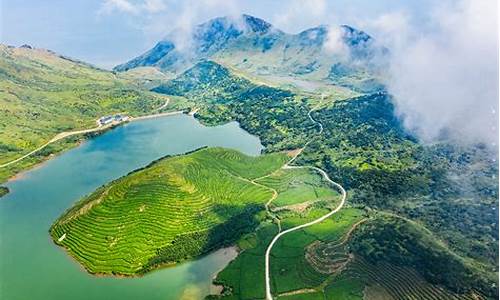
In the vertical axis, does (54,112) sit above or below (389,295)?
above

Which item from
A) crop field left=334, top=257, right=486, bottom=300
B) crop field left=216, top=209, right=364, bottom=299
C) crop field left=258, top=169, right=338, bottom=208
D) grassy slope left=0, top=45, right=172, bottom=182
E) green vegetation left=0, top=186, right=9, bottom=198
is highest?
grassy slope left=0, top=45, right=172, bottom=182

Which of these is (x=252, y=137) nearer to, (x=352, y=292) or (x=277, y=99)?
(x=277, y=99)

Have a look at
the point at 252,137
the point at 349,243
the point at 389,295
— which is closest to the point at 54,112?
the point at 252,137

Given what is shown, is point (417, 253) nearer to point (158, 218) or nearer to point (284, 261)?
point (284, 261)

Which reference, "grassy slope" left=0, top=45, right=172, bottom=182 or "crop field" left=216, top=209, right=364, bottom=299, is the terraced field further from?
"grassy slope" left=0, top=45, right=172, bottom=182

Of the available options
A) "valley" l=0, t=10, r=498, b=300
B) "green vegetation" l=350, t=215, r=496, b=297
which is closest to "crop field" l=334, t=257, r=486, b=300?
"valley" l=0, t=10, r=498, b=300

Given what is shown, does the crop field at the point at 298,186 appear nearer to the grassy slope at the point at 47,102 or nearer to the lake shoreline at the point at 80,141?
the lake shoreline at the point at 80,141

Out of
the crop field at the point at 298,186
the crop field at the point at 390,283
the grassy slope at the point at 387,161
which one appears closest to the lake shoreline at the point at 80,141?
the grassy slope at the point at 387,161
